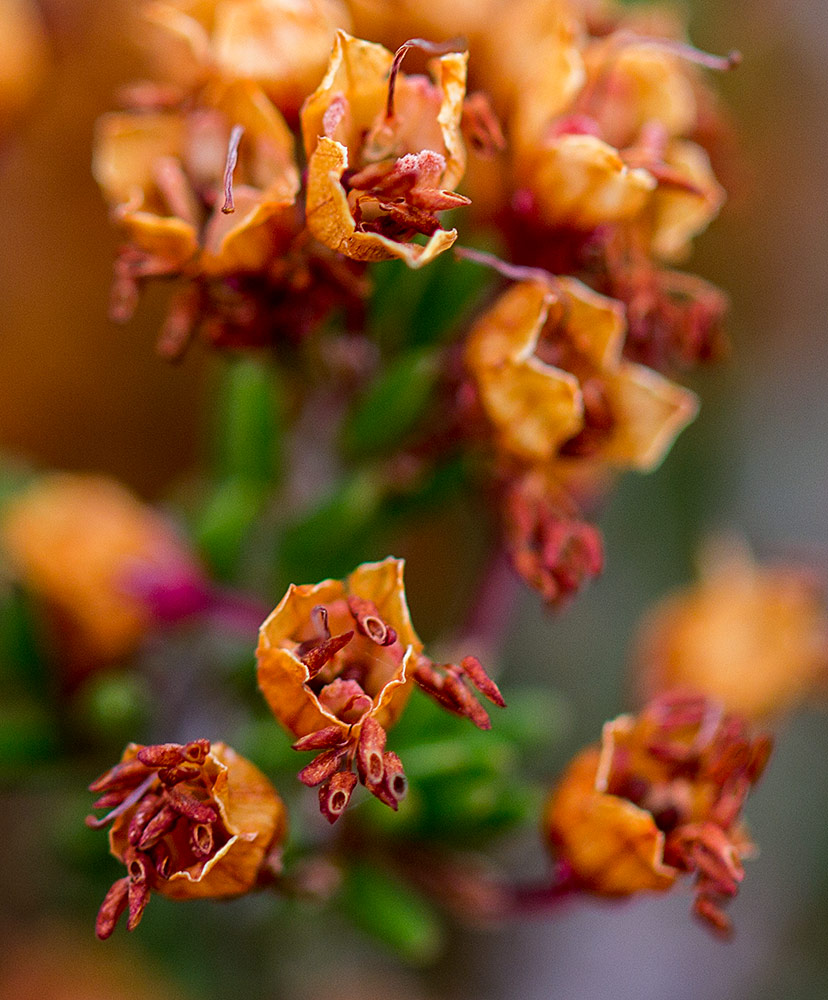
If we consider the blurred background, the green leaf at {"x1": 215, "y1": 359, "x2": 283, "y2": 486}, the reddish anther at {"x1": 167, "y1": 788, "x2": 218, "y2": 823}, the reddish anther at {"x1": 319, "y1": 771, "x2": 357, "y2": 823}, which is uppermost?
the reddish anther at {"x1": 319, "y1": 771, "x2": 357, "y2": 823}

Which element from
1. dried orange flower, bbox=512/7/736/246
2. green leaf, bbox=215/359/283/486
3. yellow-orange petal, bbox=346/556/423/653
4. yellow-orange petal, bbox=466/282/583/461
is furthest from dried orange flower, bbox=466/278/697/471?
green leaf, bbox=215/359/283/486

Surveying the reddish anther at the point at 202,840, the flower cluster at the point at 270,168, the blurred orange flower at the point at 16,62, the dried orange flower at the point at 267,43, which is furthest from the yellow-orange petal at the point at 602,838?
the blurred orange flower at the point at 16,62

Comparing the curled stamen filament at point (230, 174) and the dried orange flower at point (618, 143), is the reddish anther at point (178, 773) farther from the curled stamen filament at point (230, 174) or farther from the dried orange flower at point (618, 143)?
the dried orange flower at point (618, 143)

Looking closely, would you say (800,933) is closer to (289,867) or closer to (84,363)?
(289,867)

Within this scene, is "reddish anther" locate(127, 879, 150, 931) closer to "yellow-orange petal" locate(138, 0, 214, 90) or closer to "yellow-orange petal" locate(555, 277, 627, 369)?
"yellow-orange petal" locate(555, 277, 627, 369)

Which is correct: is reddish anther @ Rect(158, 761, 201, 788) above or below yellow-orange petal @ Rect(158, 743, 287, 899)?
above

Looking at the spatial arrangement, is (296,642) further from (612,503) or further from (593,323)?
(612,503)

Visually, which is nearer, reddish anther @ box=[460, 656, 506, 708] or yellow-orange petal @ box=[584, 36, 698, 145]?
reddish anther @ box=[460, 656, 506, 708]
